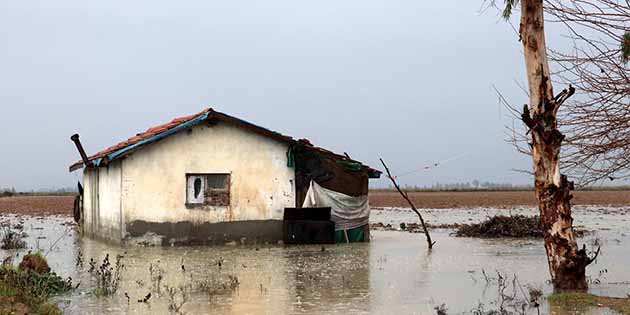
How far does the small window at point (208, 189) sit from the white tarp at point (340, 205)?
2.21m

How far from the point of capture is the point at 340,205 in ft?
69.9

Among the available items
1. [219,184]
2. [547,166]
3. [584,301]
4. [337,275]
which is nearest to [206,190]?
[219,184]

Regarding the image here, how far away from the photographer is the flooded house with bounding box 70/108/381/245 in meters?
19.8

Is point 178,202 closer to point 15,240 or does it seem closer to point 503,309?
point 15,240

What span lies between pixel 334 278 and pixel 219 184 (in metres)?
7.81

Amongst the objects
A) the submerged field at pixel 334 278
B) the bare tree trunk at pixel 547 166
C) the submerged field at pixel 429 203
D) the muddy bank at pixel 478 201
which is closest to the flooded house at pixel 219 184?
the submerged field at pixel 334 278

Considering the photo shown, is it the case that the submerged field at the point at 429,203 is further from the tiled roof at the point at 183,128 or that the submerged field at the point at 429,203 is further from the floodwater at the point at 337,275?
the floodwater at the point at 337,275

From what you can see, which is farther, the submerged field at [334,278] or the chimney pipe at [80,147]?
the chimney pipe at [80,147]

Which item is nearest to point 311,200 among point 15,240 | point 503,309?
point 15,240

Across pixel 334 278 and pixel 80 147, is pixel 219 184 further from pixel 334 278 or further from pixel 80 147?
pixel 334 278

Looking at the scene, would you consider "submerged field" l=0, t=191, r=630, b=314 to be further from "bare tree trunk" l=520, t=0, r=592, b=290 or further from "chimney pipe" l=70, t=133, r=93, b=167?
"chimney pipe" l=70, t=133, r=93, b=167

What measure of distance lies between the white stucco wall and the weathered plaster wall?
0.55 metres

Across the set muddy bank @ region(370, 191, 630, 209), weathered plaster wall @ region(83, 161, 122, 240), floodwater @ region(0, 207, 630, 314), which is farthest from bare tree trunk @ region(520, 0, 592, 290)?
muddy bank @ region(370, 191, 630, 209)

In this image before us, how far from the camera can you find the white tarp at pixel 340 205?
21.0 meters
